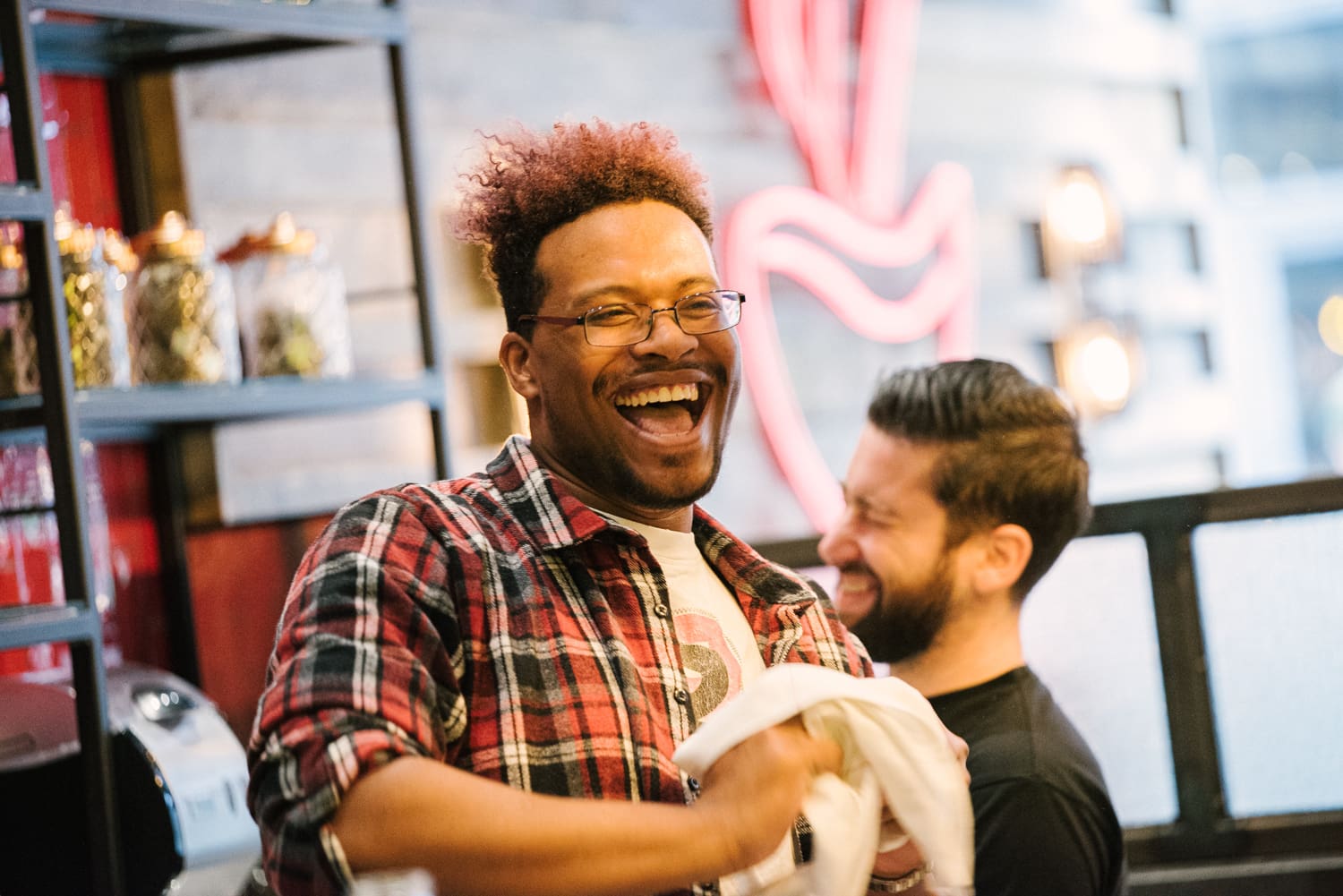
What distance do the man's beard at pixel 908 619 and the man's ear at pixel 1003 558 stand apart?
46 mm

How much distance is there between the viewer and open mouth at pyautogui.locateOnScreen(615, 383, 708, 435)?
1.43 m

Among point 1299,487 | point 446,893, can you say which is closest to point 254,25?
point 446,893

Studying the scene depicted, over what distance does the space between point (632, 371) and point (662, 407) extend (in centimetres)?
6

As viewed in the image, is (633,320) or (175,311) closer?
(633,320)

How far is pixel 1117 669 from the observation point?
7.80ft

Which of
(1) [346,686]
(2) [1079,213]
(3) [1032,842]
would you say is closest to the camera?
(1) [346,686]

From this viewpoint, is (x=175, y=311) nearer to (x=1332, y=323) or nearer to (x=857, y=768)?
(x=857, y=768)

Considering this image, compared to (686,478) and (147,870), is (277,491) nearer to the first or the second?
(147,870)

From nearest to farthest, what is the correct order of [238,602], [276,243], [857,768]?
[857,768], [276,243], [238,602]

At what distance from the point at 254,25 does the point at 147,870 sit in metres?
1.18

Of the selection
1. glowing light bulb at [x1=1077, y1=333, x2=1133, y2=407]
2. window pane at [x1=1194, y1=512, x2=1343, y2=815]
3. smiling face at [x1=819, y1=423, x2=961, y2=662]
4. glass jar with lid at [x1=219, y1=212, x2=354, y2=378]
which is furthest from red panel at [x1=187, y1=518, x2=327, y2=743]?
glowing light bulb at [x1=1077, y1=333, x2=1133, y2=407]

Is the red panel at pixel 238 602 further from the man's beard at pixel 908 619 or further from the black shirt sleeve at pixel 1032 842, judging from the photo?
the black shirt sleeve at pixel 1032 842

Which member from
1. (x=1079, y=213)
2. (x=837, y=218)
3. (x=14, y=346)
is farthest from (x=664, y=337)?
A: (x=1079, y=213)

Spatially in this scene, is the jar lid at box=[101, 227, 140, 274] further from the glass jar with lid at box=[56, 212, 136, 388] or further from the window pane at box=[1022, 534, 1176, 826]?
the window pane at box=[1022, 534, 1176, 826]
